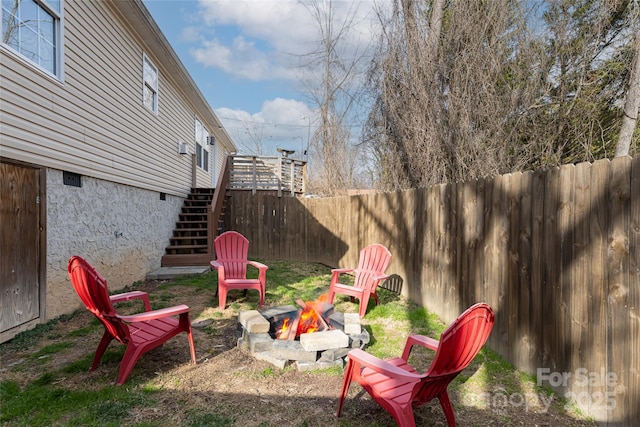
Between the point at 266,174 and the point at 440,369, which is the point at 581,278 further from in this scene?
the point at 266,174

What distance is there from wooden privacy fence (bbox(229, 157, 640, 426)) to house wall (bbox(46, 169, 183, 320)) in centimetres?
465

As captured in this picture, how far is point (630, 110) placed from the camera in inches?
228

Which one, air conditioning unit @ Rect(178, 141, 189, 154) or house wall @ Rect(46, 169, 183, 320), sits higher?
air conditioning unit @ Rect(178, 141, 189, 154)

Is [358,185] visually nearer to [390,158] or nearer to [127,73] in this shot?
[390,158]

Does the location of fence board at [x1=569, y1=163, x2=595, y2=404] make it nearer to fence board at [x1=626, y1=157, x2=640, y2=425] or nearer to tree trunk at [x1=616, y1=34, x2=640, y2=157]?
fence board at [x1=626, y1=157, x2=640, y2=425]

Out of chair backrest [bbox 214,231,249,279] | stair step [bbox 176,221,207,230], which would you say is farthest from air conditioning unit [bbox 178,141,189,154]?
chair backrest [bbox 214,231,249,279]

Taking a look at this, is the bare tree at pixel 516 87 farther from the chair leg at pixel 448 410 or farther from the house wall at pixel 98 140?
Answer: the house wall at pixel 98 140

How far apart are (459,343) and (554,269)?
1.18 meters

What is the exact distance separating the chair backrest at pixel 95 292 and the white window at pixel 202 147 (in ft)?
30.4

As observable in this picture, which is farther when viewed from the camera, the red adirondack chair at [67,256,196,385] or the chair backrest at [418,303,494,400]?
the red adirondack chair at [67,256,196,385]

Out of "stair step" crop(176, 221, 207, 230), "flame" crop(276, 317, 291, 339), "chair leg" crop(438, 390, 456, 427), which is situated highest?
"stair step" crop(176, 221, 207, 230)

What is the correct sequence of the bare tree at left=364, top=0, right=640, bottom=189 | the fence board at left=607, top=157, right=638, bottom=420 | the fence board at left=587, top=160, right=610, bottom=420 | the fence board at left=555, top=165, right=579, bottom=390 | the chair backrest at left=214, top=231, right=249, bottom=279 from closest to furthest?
the fence board at left=607, top=157, right=638, bottom=420
the fence board at left=587, top=160, right=610, bottom=420
the fence board at left=555, top=165, right=579, bottom=390
the chair backrest at left=214, top=231, right=249, bottom=279
the bare tree at left=364, top=0, right=640, bottom=189

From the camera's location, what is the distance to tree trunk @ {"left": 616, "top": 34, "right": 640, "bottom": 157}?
18.5ft

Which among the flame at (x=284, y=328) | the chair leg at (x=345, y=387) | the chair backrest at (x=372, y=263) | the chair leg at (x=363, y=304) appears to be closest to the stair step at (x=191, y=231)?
the chair backrest at (x=372, y=263)
